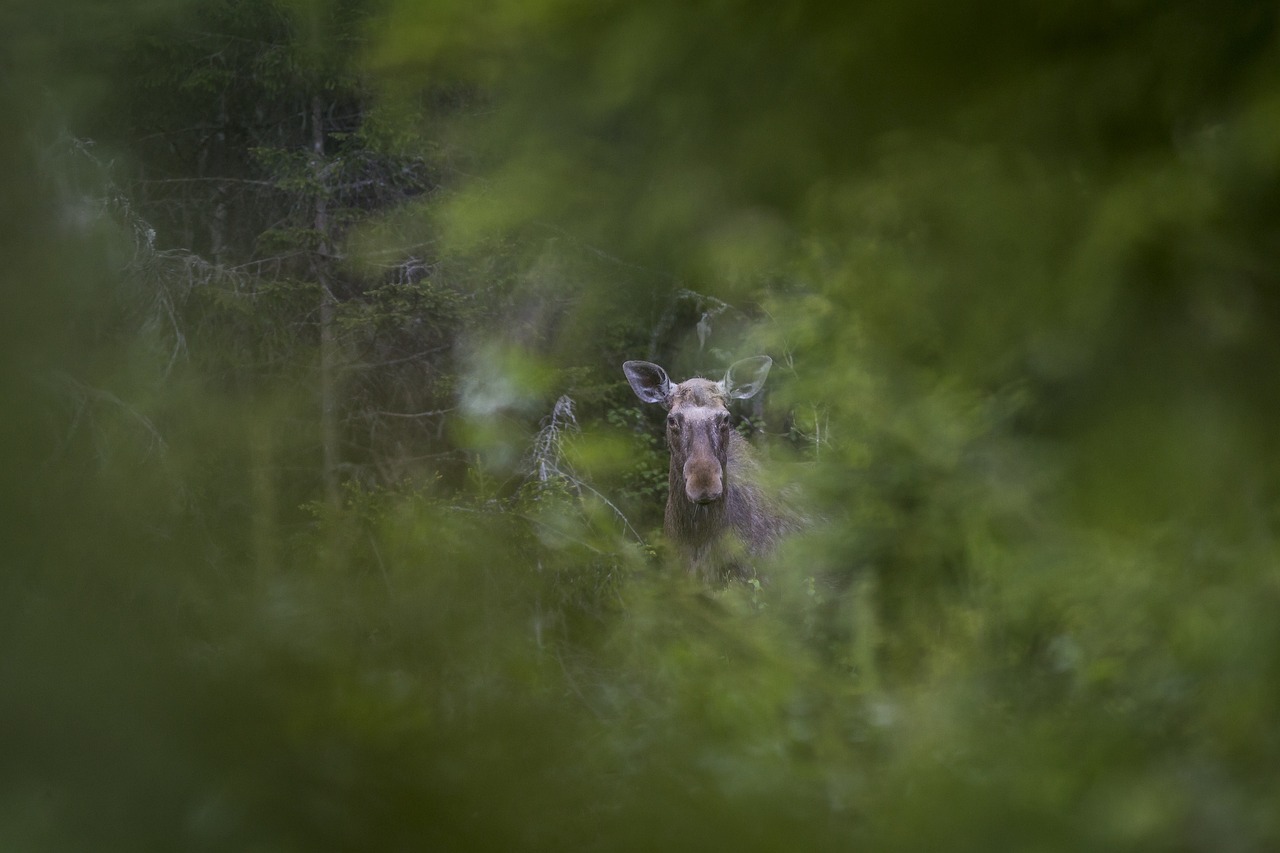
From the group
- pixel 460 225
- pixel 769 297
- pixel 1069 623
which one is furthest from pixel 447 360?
pixel 1069 623

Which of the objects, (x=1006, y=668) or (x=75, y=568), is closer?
(x=75, y=568)

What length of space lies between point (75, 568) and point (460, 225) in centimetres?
90

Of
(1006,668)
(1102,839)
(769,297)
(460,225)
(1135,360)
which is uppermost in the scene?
(460,225)

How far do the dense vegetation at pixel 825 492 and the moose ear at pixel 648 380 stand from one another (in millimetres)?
469

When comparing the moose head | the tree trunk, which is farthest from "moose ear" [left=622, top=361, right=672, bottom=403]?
the tree trunk

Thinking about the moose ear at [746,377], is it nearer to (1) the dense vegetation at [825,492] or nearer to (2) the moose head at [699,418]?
(2) the moose head at [699,418]

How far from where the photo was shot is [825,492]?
80 cm

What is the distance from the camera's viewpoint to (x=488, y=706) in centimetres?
49

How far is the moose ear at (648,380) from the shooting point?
1.46 meters

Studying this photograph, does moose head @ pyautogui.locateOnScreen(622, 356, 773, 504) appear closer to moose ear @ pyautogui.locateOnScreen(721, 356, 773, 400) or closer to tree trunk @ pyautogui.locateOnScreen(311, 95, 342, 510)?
moose ear @ pyautogui.locateOnScreen(721, 356, 773, 400)

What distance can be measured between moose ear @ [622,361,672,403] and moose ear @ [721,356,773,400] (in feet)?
0.32

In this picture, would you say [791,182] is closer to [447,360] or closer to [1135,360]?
[1135,360]

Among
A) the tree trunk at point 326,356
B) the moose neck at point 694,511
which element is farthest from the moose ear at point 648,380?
the tree trunk at point 326,356

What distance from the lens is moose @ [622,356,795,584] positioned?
144 centimetres
